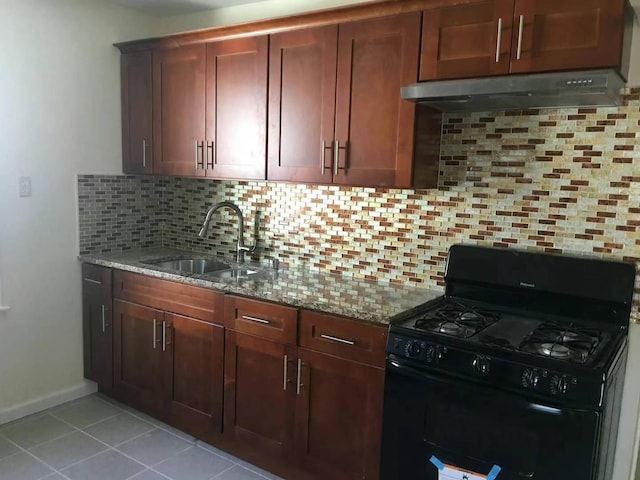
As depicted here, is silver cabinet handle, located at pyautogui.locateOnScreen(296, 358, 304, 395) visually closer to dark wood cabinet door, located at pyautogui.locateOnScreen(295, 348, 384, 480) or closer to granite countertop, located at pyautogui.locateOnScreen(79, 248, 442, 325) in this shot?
dark wood cabinet door, located at pyautogui.locateOnScreen(295, 348, 384, 480)

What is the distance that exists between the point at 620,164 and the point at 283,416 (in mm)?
1742

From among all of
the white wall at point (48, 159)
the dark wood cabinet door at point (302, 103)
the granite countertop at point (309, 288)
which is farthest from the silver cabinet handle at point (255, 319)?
the white wall at point (48, 159)

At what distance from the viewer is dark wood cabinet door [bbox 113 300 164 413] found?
9.55 feet

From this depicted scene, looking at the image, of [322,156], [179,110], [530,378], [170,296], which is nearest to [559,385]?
[530,378]

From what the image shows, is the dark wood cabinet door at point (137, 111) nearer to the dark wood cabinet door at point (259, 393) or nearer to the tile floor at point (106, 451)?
the dark wood cabinet door at point (259, 393)

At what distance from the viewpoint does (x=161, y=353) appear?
2.88 m

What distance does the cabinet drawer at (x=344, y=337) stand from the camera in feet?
6.83

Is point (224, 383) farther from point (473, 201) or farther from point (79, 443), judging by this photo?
point (473, 201)

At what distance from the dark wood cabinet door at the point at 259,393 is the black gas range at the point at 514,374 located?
0.51 m

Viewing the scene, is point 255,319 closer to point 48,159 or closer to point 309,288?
point 309,288

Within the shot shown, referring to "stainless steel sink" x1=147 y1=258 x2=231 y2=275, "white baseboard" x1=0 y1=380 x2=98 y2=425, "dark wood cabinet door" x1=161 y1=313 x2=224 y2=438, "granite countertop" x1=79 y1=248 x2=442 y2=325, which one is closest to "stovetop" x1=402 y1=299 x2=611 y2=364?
"granite countertop" x1=79 y1=248 x2=442 y2=325

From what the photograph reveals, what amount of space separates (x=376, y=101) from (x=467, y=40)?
0.44 meters

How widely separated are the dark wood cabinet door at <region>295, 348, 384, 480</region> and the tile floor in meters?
0.38

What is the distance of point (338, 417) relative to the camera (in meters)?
2.21
